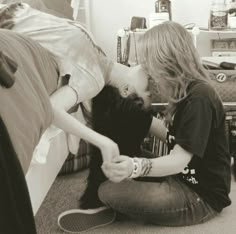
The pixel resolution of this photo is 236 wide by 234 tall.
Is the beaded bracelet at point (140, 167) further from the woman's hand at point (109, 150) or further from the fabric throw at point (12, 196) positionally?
the fabric throw at point (12, 196)

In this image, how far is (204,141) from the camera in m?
1.15

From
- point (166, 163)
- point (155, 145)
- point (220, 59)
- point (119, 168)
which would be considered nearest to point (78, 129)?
point (119, 168)

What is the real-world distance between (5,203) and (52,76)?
635mm

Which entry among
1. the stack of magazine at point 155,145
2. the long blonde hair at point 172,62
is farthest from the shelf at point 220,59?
the long blonde hair at point 172,62

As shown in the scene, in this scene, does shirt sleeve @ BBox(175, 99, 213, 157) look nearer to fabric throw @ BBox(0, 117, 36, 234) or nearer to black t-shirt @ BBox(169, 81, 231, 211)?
black t-shirt @ BBox(169, 81, 231, 211)

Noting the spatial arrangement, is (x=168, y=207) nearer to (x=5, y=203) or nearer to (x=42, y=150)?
(x=42, y=150)

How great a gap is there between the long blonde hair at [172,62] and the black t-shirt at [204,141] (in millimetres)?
31

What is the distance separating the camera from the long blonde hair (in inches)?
48.6

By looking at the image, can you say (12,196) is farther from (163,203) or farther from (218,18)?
(218,18)

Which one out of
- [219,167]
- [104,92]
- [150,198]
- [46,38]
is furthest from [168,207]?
[46,38]

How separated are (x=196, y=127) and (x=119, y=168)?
0.24m

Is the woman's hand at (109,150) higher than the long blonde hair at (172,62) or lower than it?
lower

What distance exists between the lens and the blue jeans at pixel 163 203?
4.08 ft

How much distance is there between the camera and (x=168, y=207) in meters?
1.24
